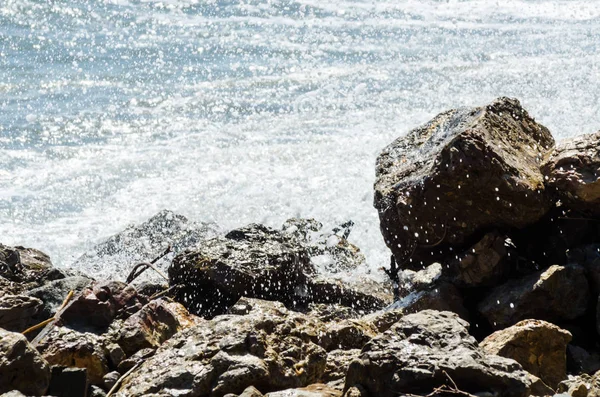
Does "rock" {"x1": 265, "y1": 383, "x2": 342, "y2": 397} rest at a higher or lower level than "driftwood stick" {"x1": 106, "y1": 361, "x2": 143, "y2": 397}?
higher

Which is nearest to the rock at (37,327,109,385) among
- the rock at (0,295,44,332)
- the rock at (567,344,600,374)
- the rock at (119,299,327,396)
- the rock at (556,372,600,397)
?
the rock at (0,295,44,332)

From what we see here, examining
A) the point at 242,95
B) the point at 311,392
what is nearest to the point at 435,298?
the point at 311,392

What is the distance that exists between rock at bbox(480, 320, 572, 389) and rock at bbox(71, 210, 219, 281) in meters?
3.84

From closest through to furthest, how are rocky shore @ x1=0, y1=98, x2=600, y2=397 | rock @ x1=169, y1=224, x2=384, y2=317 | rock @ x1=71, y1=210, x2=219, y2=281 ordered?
rocky shore @ x1=0, y1=98, x2=600, y2=397, rock @ x1=169, y1=224, x2=384, y2=317, rock @ x1=71, y1=210, x2=219, y2=281

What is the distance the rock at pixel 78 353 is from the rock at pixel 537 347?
1.53 metres

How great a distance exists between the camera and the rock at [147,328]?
409 cm

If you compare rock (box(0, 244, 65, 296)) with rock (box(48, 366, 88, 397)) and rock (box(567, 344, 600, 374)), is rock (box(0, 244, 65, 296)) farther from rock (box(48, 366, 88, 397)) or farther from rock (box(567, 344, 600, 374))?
rock (box(567, 344, 600, 374))

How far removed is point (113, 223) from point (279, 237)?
11.9 ft

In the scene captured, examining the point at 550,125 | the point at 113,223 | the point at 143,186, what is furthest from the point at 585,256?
the point at 550,125

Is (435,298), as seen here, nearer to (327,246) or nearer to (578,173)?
(578,173)

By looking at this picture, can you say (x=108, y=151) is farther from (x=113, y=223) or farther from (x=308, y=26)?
(x=308, y=26)

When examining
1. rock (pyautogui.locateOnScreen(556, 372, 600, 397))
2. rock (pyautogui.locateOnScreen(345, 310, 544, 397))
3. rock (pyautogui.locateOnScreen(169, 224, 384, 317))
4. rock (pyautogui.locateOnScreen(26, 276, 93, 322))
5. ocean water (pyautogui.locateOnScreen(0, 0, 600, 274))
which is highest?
rock (pyautogui.locateOnScreen(345, 310, 544, 397))

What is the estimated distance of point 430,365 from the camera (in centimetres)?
300

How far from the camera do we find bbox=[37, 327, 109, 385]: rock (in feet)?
12.7
